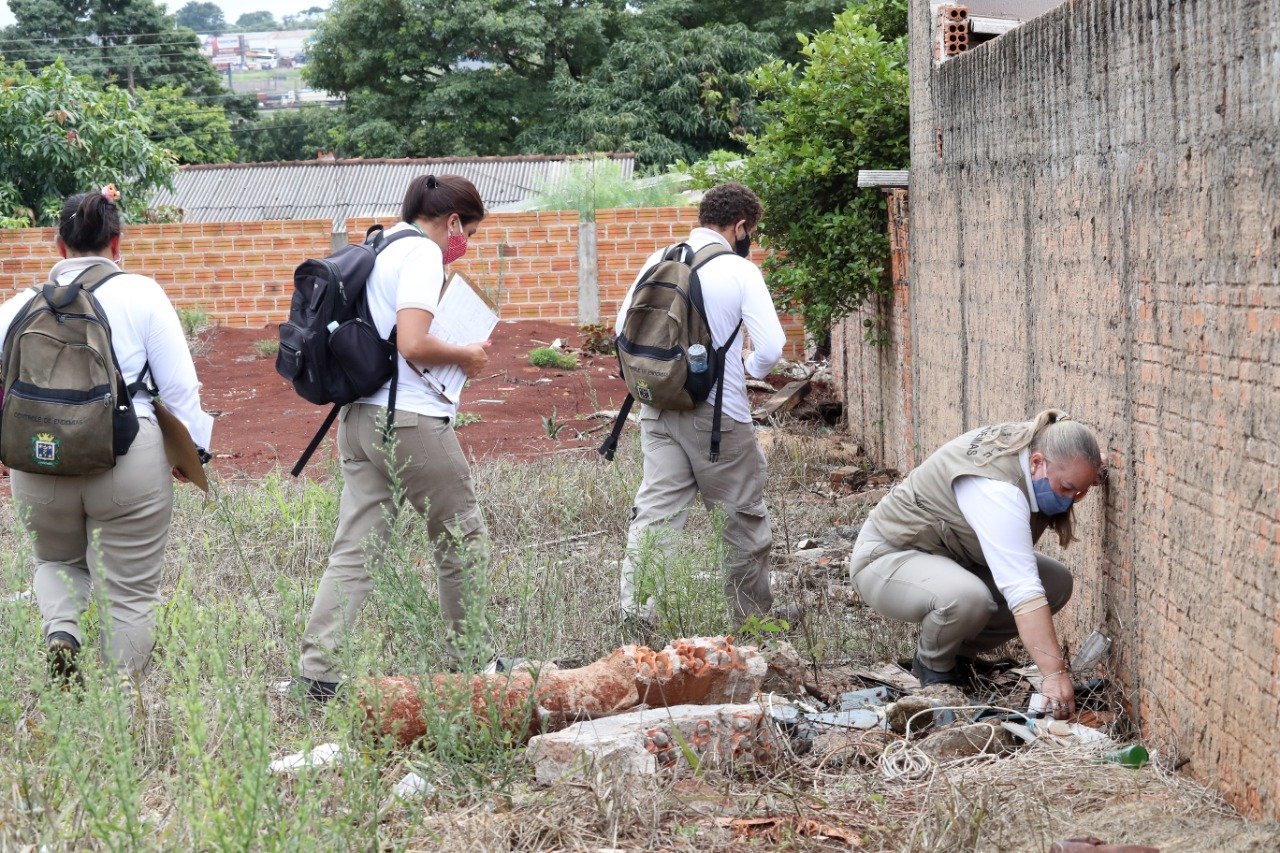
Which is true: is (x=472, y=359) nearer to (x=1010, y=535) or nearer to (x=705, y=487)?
(x=705, y=487)

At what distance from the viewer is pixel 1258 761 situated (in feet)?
10.4

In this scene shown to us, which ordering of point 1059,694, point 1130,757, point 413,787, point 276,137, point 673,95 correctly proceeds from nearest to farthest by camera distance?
point 413,787 < point 1130,757 < point 1059,694 < point 673,95 < point 276,137

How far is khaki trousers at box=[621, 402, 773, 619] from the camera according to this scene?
17.6 ft

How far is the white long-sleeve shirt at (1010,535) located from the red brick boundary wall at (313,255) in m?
9.63

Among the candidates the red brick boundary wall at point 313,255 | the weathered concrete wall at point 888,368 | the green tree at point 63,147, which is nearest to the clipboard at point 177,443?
the weathered concrete wall at point 888,368

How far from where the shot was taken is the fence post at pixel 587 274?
14.6 m

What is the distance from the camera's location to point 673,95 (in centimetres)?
2767

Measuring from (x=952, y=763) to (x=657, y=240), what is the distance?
36.7 ft

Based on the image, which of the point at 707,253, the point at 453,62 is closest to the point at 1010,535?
the point at 707,253

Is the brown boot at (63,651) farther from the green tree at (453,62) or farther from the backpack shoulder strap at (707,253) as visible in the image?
the green tree at (453,62)

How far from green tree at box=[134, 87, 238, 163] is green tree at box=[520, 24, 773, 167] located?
11.6 metres

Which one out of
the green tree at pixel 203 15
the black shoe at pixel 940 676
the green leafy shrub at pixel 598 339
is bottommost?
the black shoe at pixel 940 676

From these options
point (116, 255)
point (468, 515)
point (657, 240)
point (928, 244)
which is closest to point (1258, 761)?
point (468, 515)

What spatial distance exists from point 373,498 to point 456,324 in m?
0.66
